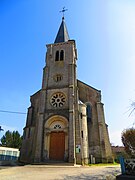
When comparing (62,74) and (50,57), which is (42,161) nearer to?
(62,74)

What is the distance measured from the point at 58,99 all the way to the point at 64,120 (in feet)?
→ 11.6

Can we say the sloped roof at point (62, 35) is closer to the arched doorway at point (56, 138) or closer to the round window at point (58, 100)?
the round window at point (58, 100)

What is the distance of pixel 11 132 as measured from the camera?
6303 centimetres

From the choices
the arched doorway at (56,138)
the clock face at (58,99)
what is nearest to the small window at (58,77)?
the clock face at (58,99)

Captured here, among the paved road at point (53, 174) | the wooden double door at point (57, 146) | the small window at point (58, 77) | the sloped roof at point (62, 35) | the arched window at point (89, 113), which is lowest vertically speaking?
the paved road at point (53, 174)

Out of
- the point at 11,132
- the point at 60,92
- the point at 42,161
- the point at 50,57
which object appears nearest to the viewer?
the point at 42,161

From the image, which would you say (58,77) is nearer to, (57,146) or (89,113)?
(89,113)

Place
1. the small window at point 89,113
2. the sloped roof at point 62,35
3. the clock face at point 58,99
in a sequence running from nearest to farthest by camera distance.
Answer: the clock face at point 58,99 → the small window at point 89,113 → the sloped roof at point 62,35

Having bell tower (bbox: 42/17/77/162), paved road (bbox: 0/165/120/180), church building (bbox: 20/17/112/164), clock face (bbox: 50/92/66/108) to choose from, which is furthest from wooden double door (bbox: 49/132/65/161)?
paved road (bbox: 0/165/120/180)

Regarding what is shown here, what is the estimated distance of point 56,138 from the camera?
21547 mm

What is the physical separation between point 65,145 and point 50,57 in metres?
14.9

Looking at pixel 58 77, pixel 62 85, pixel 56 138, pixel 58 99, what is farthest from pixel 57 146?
pixel 58 77

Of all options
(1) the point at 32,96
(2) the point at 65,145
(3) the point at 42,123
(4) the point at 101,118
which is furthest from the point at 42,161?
(1) the point at 32,96

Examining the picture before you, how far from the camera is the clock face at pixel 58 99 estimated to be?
23.4m
